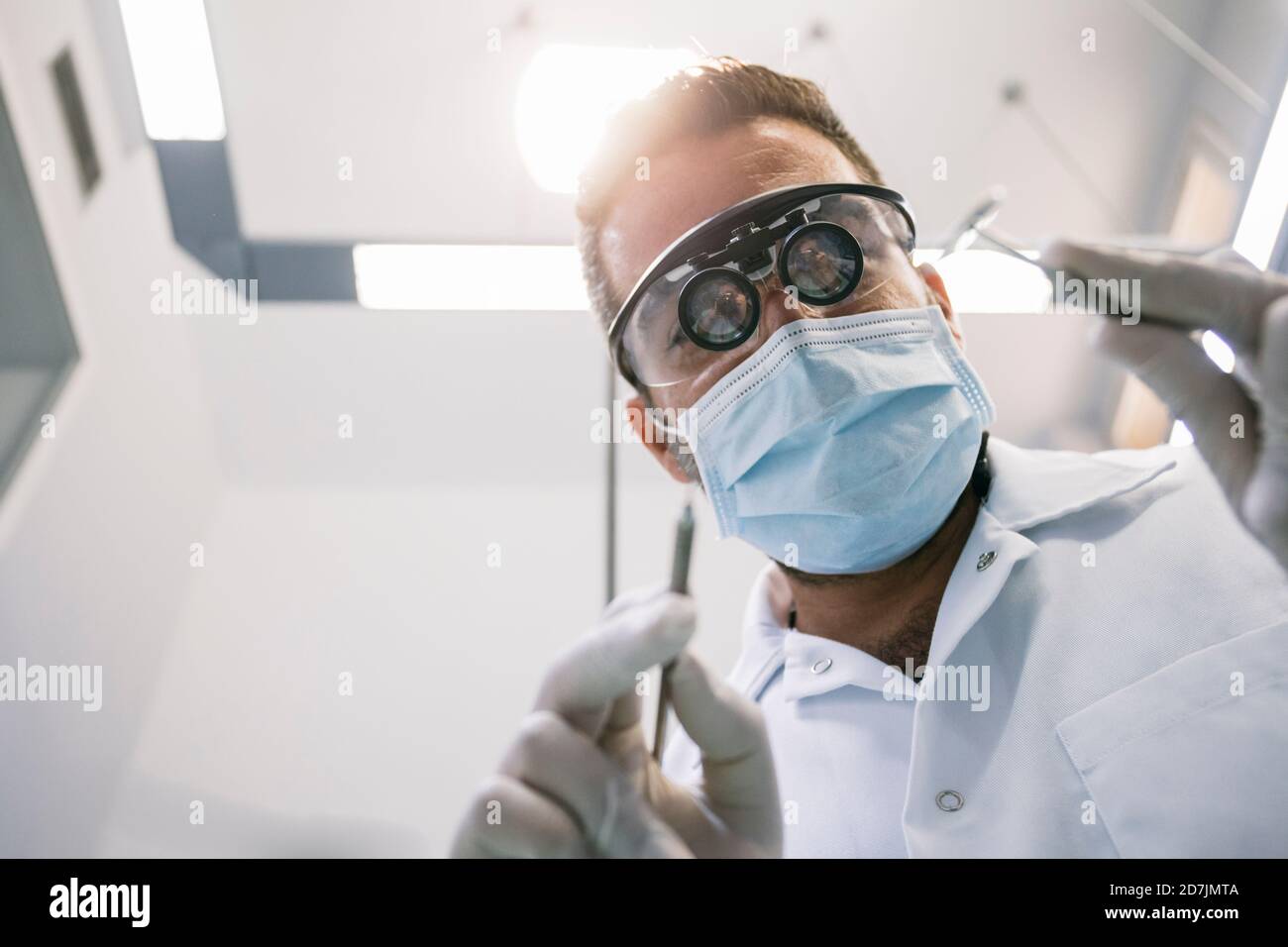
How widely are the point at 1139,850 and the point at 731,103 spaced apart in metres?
0.91

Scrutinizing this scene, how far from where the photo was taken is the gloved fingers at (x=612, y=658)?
54 centimetres

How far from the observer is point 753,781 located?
0.62 metres

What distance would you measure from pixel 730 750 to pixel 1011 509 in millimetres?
475

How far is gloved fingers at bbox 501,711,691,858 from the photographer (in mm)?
545

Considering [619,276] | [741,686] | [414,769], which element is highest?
[619,276]

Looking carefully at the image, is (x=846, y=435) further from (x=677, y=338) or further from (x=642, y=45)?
(x=642, y=45)

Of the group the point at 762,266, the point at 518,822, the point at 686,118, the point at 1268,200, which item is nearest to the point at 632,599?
the point at 518,822

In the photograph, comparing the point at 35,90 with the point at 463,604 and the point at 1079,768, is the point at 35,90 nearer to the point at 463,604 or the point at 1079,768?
the point at 463,604

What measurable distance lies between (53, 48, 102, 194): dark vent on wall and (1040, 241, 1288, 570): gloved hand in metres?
1.44

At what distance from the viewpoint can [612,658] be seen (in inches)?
21.2

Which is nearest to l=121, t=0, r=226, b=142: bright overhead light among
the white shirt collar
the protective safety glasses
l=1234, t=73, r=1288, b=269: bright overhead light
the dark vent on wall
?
the dark vent on wall

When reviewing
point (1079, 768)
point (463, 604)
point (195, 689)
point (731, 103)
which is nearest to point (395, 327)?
point (463, 604)

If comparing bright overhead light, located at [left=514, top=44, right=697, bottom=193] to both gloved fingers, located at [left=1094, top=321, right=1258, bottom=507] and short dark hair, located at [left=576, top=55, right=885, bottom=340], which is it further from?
gloved fingers, located at [left=1094, top=321, right=1258, bottom=507]

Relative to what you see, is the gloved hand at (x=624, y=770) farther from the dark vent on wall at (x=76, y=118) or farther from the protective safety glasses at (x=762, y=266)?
the dark vent on wall at (x=76, y=118)
